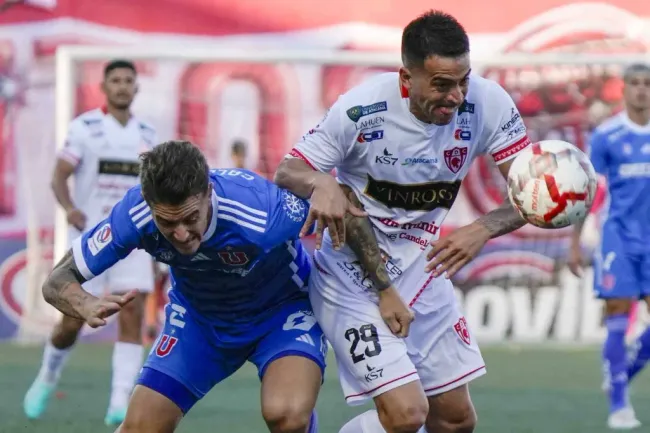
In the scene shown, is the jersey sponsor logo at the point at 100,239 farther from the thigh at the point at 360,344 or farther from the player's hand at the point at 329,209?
the thigh at the point at 360,344

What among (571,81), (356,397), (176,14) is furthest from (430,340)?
(176,14)

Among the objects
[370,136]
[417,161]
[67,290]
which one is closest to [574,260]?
[417,161]

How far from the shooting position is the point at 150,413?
5.34m

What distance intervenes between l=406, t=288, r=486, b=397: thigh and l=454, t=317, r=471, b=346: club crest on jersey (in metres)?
0.02

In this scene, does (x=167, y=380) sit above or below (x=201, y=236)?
below

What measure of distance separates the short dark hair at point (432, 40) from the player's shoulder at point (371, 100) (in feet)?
0.72


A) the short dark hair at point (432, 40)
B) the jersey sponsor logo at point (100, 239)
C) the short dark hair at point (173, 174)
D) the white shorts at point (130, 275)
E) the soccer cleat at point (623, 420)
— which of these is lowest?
the soccer cleat at point (623, 420)

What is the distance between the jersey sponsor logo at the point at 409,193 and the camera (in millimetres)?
5727

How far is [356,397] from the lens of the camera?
574cm

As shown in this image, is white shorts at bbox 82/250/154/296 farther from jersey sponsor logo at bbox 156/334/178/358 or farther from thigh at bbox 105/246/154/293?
jersey sponsor logo at bbox 156/334/178/358

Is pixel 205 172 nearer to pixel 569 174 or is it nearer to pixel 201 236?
pixel 201 236

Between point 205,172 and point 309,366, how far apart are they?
103 cm

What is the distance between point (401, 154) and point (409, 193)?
0.20m

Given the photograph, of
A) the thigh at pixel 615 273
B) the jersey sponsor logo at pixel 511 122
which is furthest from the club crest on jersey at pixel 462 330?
the thigh at pixel 615 273
